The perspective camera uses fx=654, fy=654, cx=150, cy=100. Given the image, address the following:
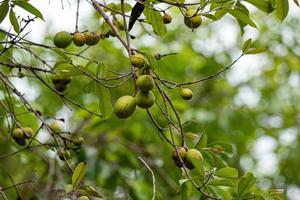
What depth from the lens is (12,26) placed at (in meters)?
1.32

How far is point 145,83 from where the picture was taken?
3.43ft

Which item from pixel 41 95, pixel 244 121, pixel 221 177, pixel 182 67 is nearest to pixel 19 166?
pixel 41 95

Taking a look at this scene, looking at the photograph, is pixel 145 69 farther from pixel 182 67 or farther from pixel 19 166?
pixel 182 67

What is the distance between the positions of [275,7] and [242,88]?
273cm

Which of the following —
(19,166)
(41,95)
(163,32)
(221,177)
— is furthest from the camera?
(41,95)

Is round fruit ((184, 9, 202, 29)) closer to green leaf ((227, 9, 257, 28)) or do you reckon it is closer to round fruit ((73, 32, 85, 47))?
green leaf ((227, 9, 257, 28))

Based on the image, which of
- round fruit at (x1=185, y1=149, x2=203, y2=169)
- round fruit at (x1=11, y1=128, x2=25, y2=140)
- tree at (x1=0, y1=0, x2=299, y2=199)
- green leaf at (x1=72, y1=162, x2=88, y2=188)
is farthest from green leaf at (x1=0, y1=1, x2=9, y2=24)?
round fruit at (x1=185, y1=149, x2=203, y2=169)

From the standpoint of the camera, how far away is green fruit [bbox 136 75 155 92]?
3.42ft

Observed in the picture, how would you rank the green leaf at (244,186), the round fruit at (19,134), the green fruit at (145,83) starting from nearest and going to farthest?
the green fruit at (145,83) → the green leaf at (244,186) → the round fruit at (19,134)

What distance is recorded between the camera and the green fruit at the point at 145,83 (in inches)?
41.1

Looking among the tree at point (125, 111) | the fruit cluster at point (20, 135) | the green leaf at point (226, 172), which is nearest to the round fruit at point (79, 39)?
the tree at point (125, 111)

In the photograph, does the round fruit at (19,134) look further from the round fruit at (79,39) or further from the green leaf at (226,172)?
the green leaf at (226,172)

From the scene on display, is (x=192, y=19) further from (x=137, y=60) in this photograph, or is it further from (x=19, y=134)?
(x=19, y=134)

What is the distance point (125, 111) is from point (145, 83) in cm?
7
